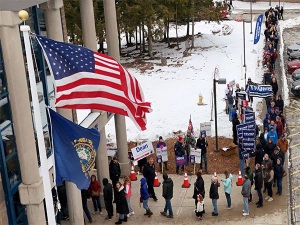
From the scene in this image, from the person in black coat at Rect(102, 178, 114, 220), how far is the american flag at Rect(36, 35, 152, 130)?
5.17m

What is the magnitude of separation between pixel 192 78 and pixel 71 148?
23.0 metres

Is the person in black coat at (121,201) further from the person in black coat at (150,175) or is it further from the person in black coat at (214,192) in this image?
the person in black coat at (214,192)

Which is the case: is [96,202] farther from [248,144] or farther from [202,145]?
[248,144]

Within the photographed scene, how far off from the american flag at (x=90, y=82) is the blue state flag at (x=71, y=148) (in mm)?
603

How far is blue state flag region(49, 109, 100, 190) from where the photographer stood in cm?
845

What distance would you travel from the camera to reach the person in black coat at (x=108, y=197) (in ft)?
49.6

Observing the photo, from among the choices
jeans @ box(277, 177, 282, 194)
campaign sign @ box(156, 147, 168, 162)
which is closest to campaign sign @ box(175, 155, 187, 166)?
campaign sign @ box(156, 147, 168, 162)

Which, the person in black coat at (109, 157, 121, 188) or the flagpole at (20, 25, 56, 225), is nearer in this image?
the flagpole at (20, 25, 56, 225)

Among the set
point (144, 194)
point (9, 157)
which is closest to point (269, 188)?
point (144, 194)

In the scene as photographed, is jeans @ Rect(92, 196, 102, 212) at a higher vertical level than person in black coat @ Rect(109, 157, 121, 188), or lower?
lower

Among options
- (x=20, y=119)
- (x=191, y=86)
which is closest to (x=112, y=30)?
(x=20, y=119)

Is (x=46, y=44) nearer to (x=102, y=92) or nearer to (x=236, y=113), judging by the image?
(x=102, y=92)


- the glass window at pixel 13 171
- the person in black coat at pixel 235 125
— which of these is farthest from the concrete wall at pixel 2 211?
the person in black coat at pixel 235 125

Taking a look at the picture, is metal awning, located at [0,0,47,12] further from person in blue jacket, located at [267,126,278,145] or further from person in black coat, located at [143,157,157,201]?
person in blue jacket, located at [267,126,278,145]
